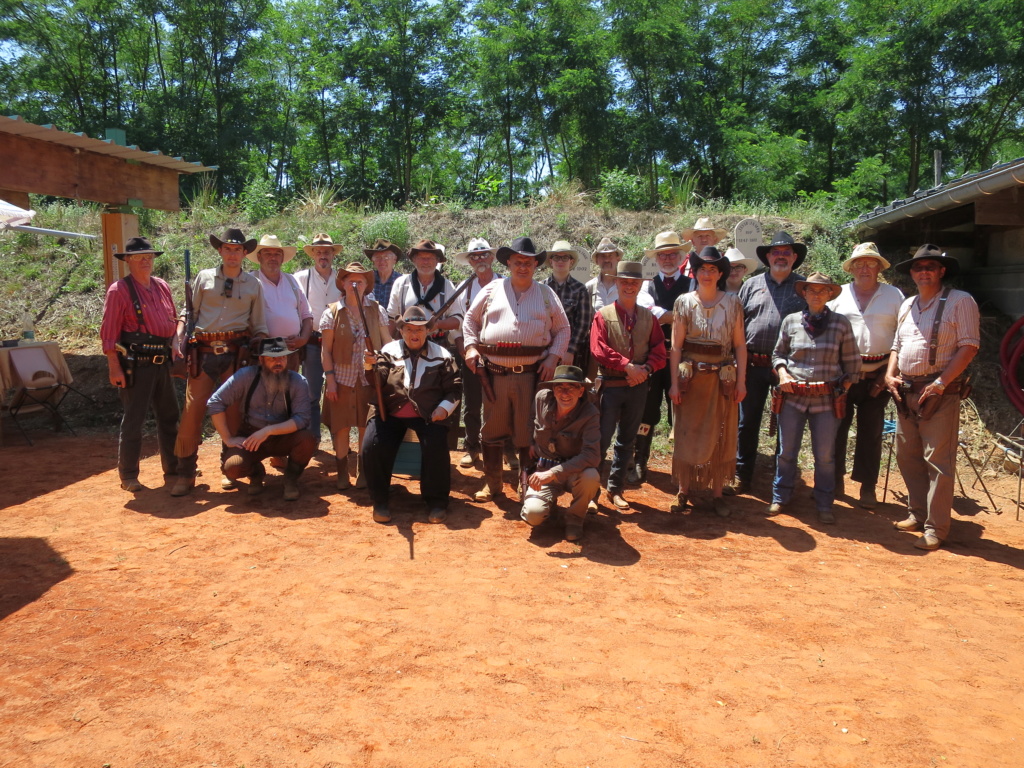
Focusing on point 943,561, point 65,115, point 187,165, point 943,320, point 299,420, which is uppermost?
point 65,115

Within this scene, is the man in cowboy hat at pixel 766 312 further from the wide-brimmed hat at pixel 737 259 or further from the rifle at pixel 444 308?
the rifle at pixel 444 308

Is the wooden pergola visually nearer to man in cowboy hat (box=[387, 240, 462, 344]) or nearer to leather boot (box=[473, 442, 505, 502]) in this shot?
man in cowboy hat (box=[387, 240, 462, 344])

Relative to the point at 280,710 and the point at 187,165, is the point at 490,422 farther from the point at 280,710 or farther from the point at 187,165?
the point at 187,165

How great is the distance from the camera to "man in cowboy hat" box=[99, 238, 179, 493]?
5969 mm

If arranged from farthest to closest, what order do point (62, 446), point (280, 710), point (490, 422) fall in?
point (62, 446), point (490, 422), point (280, 710)

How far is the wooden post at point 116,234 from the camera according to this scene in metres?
9.15

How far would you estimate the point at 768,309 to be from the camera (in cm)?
636

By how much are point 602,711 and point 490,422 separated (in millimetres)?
2875

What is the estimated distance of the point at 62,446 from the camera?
8.21 metres

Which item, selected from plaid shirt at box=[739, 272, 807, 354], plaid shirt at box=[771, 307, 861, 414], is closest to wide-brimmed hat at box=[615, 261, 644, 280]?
plaid shirt at box=[739, 272, 807, 354]

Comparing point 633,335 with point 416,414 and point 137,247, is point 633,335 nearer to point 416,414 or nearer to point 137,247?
point 416,414

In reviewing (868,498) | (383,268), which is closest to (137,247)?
(383,268)

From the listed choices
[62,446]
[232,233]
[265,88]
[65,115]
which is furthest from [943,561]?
[65,115]

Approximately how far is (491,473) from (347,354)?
153cm
